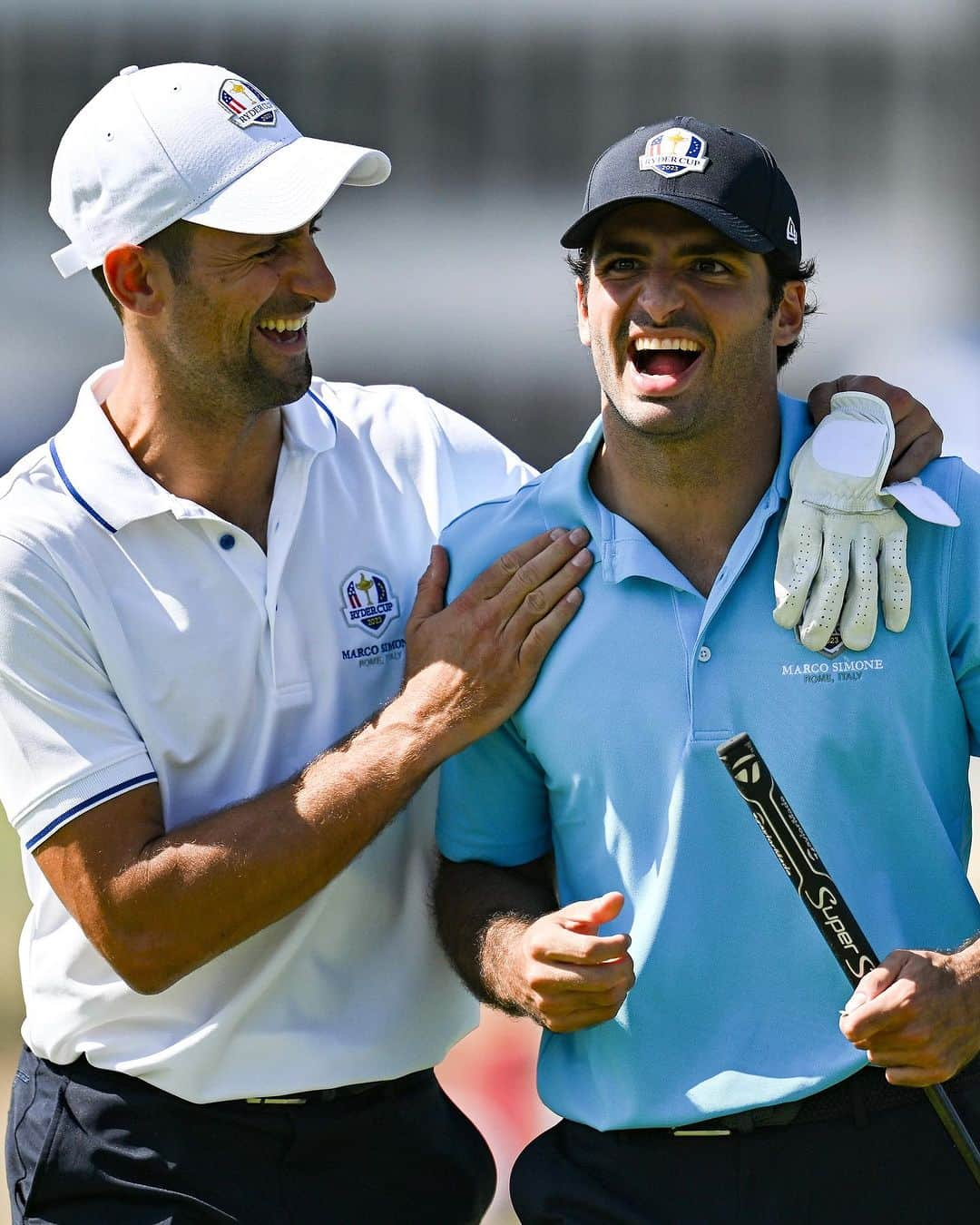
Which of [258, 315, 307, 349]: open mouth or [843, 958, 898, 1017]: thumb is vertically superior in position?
[258, 315, 307, 349]: open mouth

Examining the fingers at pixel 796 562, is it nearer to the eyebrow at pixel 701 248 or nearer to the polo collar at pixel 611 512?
the polo collar at pixel 611 512

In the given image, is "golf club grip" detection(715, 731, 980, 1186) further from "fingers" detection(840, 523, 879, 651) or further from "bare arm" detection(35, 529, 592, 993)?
"bare arm" detection(35, 529, 592, 993)

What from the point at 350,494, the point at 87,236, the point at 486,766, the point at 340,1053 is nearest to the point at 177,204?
the point at 87,236

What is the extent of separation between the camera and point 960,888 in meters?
2.52

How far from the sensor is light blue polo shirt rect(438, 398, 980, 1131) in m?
2.46

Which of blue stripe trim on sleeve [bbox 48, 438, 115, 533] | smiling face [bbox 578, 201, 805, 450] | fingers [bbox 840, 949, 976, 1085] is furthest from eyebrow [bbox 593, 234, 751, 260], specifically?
fingers [bbox 840, 949, 976, 1085]

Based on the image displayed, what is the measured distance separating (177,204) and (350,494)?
1.63 ft

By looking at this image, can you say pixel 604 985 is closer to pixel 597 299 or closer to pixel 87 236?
pixel 597 299

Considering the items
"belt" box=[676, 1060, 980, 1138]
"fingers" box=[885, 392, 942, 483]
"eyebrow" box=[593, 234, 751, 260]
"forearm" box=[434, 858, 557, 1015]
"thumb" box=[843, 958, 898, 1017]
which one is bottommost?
"belt" box=[676, 1060, 980, 1138]

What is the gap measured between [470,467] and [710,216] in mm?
691

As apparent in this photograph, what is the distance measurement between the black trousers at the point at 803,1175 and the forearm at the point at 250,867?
54 centimetres

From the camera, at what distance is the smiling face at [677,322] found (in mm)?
2590

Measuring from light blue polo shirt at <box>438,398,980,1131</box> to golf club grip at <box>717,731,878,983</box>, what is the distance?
0.19 metres

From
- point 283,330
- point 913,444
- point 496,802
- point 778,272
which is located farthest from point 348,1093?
point 778,272
